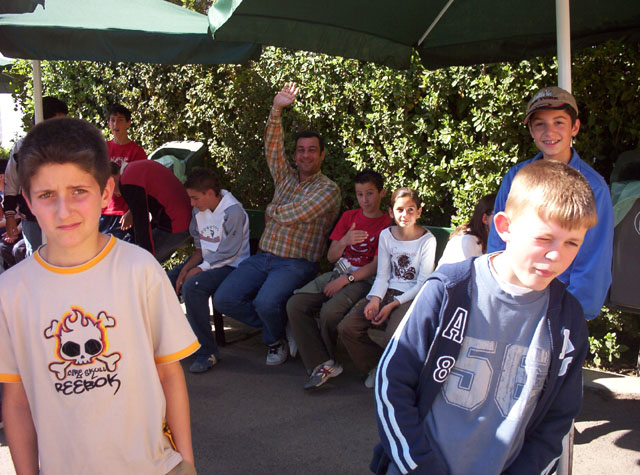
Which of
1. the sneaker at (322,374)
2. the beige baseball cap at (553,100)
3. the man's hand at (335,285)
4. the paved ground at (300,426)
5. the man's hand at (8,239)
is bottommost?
the paved ground at (300,426)

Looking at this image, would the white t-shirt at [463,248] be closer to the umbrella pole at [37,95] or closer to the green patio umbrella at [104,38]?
the green patio umbrella at [104,38]

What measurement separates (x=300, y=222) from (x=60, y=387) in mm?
3386

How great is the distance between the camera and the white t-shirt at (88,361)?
1.60 m

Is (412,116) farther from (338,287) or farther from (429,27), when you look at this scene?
(338,287)

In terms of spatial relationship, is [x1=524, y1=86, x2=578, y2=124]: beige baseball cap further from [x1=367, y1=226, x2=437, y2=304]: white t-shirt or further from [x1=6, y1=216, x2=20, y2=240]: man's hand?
[x1=6, y1=216, x2=20, y2=240]: man's hand

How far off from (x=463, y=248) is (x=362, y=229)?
1.15m

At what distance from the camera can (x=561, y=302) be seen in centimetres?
170

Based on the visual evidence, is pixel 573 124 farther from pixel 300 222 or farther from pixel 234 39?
pixel 300 222

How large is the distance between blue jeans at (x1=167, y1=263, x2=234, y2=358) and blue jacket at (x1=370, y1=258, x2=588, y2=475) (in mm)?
3265

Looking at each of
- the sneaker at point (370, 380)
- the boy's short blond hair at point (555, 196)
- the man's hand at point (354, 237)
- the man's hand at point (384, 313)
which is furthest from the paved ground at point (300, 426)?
the boy's short blond hair at point (555, 196)

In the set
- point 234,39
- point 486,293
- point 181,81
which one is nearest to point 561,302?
point 486,293

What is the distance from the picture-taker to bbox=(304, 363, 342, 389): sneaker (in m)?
4.22

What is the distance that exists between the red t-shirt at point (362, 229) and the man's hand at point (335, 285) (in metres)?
0.19

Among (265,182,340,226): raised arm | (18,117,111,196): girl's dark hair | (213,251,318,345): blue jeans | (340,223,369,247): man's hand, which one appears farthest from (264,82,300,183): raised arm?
(18,117,111,196): girl's dark hair
